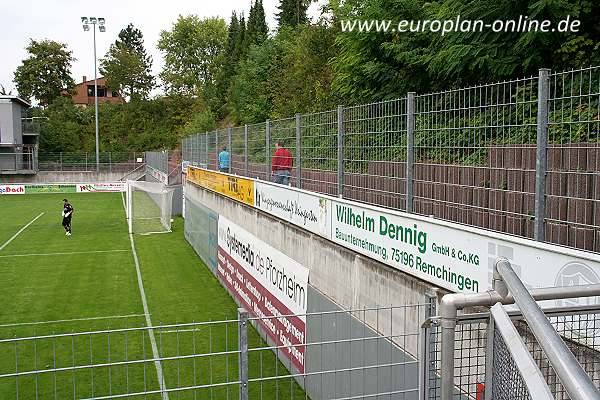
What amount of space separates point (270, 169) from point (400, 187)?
5544mm

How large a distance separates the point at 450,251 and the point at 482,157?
865 mm

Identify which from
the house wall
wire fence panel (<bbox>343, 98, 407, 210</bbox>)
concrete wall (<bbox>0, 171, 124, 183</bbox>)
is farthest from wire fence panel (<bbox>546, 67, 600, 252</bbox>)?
the house wall

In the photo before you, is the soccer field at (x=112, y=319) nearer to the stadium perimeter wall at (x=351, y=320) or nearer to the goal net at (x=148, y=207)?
the goal net at (x=148, y=207)

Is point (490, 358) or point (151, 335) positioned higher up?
point (490, 358)

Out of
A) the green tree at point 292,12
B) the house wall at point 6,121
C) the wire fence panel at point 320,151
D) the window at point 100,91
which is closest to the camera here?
the wire fence panel at point 320,151

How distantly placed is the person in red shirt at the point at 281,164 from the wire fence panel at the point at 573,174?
6571 millimetres

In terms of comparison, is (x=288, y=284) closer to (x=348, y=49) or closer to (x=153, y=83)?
(x=348, y=49)

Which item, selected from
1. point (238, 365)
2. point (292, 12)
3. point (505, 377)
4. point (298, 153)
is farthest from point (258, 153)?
point (292, 12)

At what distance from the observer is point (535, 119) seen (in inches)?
203

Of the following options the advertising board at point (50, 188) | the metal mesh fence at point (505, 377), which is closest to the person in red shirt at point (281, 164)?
the metal mesh fence at point (505, 377)

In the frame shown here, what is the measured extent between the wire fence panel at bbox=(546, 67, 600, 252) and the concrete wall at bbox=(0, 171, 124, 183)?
5789 centimetres

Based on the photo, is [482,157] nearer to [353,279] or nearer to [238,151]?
[353,279]

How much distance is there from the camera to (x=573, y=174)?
4555mm

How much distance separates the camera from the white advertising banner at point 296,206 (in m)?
8.86
